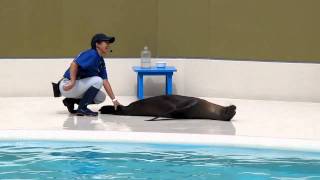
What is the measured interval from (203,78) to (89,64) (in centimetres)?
311

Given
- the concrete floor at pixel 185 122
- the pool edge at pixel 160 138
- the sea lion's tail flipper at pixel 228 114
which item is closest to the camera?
the pool edge at pixel 160 138

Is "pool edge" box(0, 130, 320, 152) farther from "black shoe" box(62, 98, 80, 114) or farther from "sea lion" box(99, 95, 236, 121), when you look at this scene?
"black shoe" box(62, 98, 80, 114)

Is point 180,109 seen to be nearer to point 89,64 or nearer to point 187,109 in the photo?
point 187,109

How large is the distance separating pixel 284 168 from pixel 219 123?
2.14m

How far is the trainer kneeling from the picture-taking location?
8125 mm

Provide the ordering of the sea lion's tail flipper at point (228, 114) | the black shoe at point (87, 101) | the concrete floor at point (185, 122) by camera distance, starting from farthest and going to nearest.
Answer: the black shoe at point (87, 101), the sea lion's tail flipper at point (228, 114), the concrete floor at point (185, 122)

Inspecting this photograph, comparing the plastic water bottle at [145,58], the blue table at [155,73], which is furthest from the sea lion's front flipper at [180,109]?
the plastic water bottle at [145,58]

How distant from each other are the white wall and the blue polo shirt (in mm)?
2383

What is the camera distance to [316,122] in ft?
26.9

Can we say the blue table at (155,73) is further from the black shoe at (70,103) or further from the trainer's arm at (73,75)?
the trainer's arm at (73,75)

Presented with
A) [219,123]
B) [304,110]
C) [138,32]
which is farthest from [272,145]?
[138,32]

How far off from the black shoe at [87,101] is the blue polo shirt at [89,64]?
0.68 feet

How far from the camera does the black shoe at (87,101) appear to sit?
822 centimetres

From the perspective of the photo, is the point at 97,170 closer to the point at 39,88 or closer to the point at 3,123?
the point at 3,123
